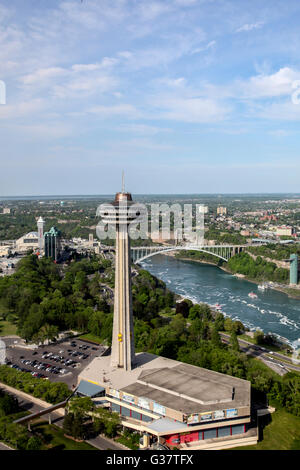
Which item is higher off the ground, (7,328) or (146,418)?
(146,418)

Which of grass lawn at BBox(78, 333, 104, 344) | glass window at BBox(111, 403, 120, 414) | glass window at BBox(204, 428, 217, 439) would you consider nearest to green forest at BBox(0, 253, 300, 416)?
grass lawn at BBox(78, 333, 104, 344)

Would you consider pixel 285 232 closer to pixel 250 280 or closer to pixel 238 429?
pixel 250 280

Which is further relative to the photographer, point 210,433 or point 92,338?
point 92,338

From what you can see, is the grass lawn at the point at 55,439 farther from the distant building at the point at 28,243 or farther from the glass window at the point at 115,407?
the distant building at the point at 28,243

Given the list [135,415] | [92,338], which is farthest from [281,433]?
[92,338]

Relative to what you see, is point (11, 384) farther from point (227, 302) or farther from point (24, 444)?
point (227, 302)

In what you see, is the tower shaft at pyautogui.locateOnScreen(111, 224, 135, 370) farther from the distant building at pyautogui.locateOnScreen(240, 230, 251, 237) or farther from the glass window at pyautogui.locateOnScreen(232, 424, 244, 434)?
the distant building at pyautogui.locateOnScreen(240, 230, 251, 237)

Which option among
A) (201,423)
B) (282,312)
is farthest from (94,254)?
(201,423)

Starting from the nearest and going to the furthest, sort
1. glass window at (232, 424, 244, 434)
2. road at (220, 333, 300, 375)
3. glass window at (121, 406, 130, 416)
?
glass window at (232, 424, 244, 434), glass window at (121, 406, 130, 416), road at (220, 333, 300, 375)
